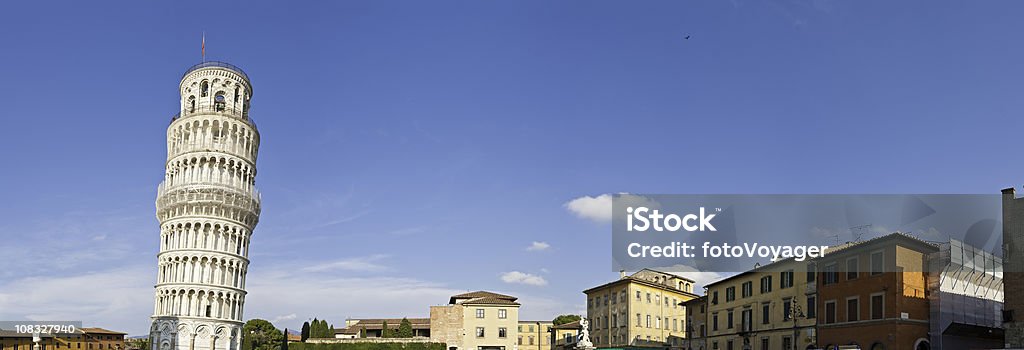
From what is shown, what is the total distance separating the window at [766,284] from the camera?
220 ft

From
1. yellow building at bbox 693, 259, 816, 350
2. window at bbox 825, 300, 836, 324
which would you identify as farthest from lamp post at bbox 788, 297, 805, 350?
window at bbox 825, 300, 836, 324

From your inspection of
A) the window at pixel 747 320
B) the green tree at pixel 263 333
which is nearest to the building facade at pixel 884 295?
the window at pixel 747 320

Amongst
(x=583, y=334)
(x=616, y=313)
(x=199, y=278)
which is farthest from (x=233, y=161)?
(x=583, y=334)

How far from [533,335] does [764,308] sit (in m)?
64.0

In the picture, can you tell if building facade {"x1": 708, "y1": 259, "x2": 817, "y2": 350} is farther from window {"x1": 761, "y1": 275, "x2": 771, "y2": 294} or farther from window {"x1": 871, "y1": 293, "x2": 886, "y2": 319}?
window {"x1": 871, "y1": 293, "x2": 886, "y2": 319}

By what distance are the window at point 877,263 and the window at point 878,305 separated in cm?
141

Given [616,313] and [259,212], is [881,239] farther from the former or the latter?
[259,212]

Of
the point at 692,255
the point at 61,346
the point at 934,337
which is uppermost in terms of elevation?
the point at 692,255

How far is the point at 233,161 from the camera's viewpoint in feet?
328

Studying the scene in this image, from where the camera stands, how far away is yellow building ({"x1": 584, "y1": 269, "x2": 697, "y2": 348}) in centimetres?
9112

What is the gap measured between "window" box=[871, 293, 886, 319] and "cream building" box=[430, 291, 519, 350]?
60834mm

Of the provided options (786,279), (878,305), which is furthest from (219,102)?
Answer: (878,305)

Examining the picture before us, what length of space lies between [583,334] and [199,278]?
5481 centimetres

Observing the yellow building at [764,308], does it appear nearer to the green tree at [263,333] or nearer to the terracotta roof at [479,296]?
the terracotta roof at [479,296]
